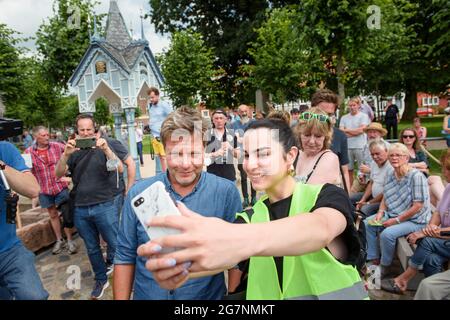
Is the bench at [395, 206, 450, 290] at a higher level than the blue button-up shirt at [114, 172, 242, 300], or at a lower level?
lower

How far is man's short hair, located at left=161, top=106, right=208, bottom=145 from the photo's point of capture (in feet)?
5.91

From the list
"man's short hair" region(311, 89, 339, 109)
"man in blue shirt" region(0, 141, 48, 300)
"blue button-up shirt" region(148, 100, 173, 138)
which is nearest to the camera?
"man in blue shirt" region(0, 141, 48, 300)

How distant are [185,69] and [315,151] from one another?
15.4 meters

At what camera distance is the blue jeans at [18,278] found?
234 centimetres

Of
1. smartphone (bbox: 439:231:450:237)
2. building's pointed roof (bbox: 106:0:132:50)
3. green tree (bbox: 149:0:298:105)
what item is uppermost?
green tree (bbox: 149:0:298:105)

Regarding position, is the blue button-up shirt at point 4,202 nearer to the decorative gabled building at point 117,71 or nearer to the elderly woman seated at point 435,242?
the elderly woman seated at point 435,242

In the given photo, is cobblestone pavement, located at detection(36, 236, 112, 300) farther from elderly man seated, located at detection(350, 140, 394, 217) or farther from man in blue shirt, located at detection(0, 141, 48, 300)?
elderly man seated, located at detection(350, 140, 394, 217)

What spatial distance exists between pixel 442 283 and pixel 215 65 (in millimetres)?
23094

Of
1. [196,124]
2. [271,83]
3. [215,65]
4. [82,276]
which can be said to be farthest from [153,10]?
[196,124]

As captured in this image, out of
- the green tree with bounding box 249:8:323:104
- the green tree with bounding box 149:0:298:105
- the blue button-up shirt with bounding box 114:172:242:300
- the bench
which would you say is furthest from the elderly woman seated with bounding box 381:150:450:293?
A: the green tree with bounding box 149:0:298:105

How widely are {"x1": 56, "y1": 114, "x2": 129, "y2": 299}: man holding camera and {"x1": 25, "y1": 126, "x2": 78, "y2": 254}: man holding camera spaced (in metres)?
1.29

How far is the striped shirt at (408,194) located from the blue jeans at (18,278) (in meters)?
3.70

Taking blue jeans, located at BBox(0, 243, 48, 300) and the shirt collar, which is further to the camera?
blue jeans, located at BBox(0, 243, 48, 300)
